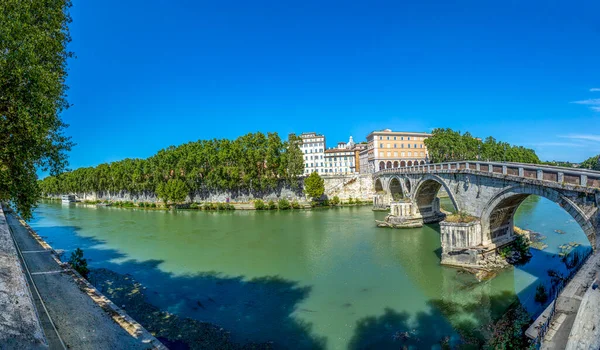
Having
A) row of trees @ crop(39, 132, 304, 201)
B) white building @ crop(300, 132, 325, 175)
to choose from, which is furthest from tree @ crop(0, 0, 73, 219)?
white building @ crop(300, 132, 325, 175)

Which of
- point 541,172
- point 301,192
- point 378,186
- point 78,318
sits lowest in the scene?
point 78,318

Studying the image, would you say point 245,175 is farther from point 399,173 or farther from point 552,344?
point 552,344

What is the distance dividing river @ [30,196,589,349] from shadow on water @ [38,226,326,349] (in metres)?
0.05

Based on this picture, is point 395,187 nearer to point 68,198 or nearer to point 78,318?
point 78,318

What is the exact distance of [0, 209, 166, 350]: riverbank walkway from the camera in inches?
274

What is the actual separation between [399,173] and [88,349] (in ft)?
115

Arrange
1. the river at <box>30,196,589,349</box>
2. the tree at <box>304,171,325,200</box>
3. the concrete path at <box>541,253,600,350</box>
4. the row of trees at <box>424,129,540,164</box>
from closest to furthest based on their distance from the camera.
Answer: the concrete path at <box>541,253,600,350</box>, the river at <box>30,196,589,349</box>, the tree at <box>304,171,325,200</box>, the row of trees at <box>424,129,540,164</box>

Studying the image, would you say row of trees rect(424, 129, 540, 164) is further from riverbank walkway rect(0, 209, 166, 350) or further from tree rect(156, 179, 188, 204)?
riverbank walkway rect(0, 209, 166, 350)

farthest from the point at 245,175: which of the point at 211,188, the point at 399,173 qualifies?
the point at 399,173

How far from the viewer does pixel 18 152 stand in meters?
10.3

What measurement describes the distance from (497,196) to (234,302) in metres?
14.8

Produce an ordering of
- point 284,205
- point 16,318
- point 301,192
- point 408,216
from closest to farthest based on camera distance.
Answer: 1. point 16,318
2. point 408,216
3. point 284,205
4. point 301,192

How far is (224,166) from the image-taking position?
5484cm

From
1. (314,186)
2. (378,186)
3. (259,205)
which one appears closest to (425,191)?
(378,186)
